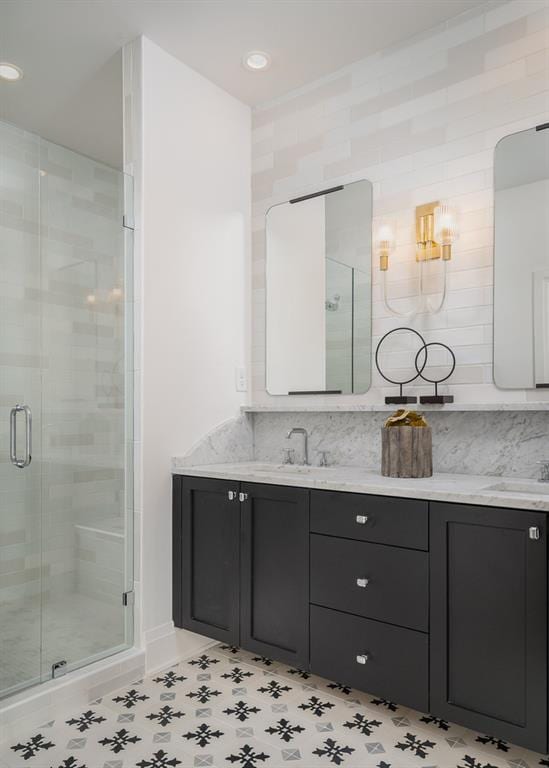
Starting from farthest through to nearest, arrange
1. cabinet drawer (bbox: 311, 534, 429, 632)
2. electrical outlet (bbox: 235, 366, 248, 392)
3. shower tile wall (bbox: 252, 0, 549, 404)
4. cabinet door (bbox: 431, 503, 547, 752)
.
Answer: electrical outlet (bbox: 235, 366, 248, 392)
shower tile wall (bbox: 252, 0, 549, 404)
cabinet drawer (bbox: 311, 534, 429, 632)
cabinet door (bbox: 431, 503, 547, 752)

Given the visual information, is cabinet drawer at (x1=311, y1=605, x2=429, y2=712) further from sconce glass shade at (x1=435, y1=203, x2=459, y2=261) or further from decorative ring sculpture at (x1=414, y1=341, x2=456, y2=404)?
sconce glass shade at (x1=435, y1=203, x2=459, y2=261)

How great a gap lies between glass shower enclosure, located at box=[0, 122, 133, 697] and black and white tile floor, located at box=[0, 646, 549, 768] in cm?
27

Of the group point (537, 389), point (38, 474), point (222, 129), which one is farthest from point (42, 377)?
point (537, 389)

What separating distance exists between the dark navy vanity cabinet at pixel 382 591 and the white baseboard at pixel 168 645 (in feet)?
0.23

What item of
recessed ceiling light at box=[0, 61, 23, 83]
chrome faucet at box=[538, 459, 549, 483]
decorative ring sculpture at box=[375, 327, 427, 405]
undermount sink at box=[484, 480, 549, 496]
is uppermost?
recessed ceiling light at box=[0, 61, 23, 83]

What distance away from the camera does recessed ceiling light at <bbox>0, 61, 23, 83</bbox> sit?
2857 millimetres

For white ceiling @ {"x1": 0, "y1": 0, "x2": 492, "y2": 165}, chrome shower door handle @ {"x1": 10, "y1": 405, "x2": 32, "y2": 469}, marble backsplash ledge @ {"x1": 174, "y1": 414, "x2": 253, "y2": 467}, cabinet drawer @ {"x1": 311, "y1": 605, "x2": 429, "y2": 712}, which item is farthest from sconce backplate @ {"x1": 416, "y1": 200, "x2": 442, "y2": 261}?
chrome shower door handle @ {"x1": 10, "y1": 405, "x2": 32, "y2": 469}

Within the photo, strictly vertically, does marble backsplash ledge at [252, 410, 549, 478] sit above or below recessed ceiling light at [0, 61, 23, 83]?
below

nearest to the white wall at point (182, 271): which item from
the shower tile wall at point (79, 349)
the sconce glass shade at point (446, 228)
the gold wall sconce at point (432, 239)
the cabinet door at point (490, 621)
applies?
the shower tile wall at point (79, 349)

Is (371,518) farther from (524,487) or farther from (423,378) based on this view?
(423,378)

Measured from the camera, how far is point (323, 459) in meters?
2.89

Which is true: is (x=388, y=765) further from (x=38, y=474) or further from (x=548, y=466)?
(x=38, y=474)

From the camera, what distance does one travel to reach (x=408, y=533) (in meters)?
2.01

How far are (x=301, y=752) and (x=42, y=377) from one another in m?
1.64
